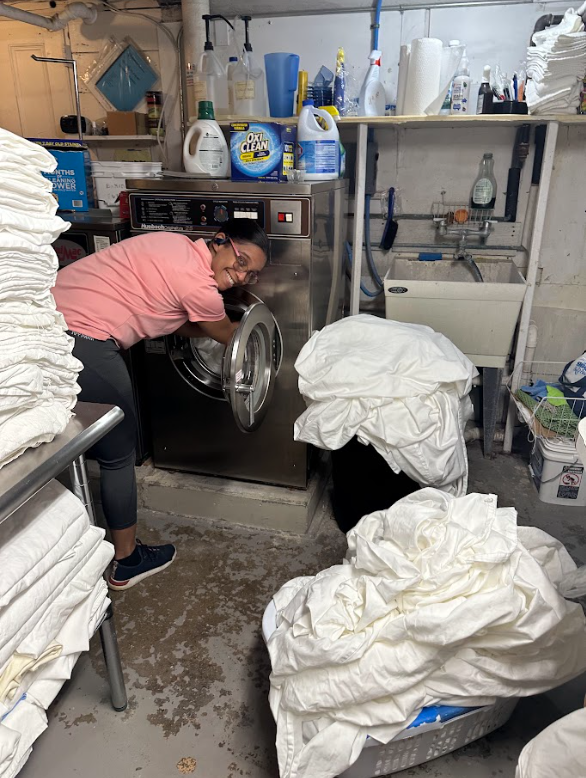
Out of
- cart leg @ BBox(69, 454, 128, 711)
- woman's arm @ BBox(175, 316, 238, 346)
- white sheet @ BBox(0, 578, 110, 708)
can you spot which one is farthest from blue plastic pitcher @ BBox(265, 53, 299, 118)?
white sheet @ BBox(0, 578, 110, 708)

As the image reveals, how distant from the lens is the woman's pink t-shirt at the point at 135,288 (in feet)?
6.08

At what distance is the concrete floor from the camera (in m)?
1.51

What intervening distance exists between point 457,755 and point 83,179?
8.57ft

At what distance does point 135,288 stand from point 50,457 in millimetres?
940

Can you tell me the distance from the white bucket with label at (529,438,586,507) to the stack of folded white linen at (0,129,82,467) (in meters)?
2.14

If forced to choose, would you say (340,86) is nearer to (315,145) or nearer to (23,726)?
(315,145)

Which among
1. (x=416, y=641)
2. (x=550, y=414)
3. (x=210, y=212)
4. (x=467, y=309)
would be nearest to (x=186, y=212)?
(x=210, y=212)

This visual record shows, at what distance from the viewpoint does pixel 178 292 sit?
188 centimetres

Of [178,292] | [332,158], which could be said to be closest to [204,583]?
[178,292]

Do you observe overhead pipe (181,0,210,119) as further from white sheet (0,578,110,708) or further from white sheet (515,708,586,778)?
white sheet (515,708,586,778)

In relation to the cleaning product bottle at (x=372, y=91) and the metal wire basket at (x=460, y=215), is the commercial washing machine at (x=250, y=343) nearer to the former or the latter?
the cleaning product bottle at (x=372, y=91)

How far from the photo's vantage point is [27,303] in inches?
42.3

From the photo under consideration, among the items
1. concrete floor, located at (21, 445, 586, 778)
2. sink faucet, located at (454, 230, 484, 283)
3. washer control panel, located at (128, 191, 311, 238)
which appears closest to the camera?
concrete floor, located at (21, 445, 586, 778)

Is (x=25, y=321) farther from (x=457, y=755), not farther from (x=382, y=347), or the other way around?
(x=457, y=755)
